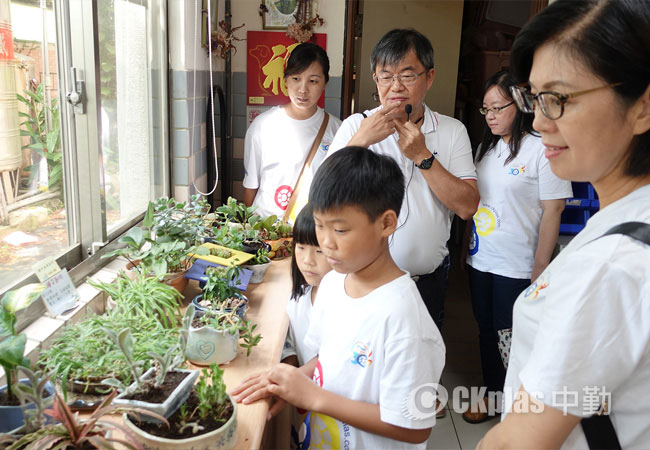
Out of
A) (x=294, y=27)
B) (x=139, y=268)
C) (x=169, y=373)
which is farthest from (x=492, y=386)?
(x=294, y=27)

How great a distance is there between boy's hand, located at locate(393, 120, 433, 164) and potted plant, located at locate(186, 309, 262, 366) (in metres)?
0.87

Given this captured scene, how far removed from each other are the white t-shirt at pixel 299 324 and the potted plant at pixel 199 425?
631mm

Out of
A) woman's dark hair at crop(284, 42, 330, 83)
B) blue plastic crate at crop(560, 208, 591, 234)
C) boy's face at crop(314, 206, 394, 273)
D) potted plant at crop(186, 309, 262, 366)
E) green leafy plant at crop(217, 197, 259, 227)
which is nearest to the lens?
boy's face at crop(314, 206, 394, 273)

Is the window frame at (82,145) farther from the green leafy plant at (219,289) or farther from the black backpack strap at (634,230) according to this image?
the black backpack strap at (634,230)

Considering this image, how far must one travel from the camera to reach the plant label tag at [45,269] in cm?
153

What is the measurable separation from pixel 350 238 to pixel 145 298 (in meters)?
0.62

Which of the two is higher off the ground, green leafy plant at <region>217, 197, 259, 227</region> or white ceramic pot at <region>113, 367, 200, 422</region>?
green leafy plant at <region>217, 197, 259, 227</region>

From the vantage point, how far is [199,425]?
1083mm

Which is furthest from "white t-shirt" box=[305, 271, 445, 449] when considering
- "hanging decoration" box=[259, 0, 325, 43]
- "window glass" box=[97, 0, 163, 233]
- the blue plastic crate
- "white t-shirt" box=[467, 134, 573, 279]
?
"hanging decoration" box=[259, 0, 325, 43]

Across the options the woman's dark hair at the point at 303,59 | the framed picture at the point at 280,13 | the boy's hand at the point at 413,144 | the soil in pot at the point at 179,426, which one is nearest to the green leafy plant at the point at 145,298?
the soil in pot at the point at 179,426

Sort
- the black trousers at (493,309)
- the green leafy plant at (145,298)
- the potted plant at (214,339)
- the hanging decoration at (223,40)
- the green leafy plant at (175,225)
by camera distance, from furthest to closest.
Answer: the hanging decoration at (223,40) < the black trousers at (493,309) < the green leafy plant at (175,225) < the green leafy plant at (145,298) < the potted plant at (214,339)

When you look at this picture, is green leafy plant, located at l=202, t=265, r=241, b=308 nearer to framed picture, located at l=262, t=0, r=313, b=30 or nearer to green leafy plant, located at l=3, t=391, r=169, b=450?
green leafy plant, located at l=3, t=391, r=169, b=450

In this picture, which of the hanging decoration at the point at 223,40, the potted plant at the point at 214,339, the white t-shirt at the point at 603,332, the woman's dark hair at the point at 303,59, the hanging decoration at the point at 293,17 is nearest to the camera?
the white t-shirt at the point at 603,332

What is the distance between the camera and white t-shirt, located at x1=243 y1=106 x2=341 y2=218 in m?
2.85
